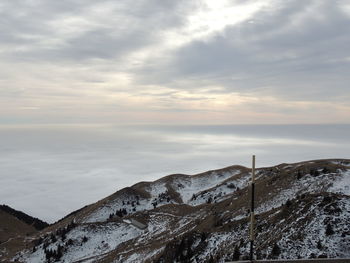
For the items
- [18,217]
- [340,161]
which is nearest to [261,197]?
[340,161]

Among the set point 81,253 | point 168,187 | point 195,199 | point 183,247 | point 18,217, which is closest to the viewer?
point 183,247

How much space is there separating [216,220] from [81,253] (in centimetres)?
3625

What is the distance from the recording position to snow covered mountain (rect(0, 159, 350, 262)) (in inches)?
960

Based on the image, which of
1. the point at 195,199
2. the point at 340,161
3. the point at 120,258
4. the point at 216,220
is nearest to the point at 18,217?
the point at 195,199

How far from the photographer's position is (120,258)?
1812 inches

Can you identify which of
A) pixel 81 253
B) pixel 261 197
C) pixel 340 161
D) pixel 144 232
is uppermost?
pixel 340 161

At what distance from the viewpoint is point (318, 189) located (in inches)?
1572

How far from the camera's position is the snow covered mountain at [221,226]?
2439cm

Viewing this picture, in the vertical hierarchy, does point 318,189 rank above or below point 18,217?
above

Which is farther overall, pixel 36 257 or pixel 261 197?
pixel 36 257

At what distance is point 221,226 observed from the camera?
36.4m

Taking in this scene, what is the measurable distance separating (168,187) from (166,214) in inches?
1380

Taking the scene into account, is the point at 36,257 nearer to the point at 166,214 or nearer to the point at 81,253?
the point at 81,253

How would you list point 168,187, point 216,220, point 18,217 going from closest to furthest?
point 216,220 < point 168,187 < point 18,217
